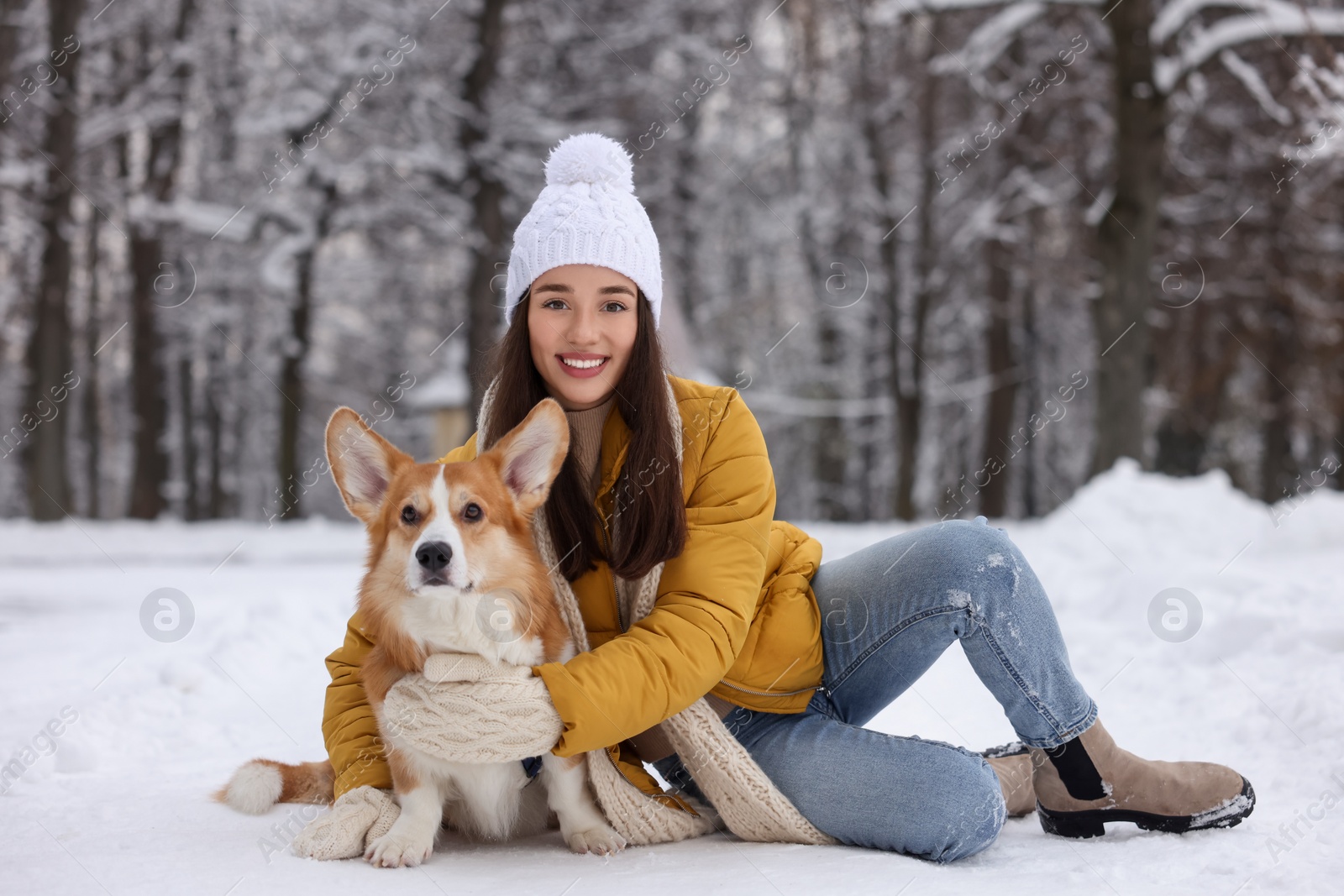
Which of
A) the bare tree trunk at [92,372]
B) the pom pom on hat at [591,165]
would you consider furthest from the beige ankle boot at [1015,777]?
the bare tree trunk at [92,372]

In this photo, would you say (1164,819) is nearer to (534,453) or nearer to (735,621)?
(735,621)

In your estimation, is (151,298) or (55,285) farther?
(151,298)

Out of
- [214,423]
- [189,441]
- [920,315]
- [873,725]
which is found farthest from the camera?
[214,423]

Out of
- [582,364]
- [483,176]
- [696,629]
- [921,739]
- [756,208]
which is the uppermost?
[756,208]

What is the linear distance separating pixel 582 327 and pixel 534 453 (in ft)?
1.15

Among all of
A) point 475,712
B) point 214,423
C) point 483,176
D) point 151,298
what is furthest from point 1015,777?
point 214,423

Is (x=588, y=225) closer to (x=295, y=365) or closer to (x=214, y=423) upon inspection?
(x=295, y=365)

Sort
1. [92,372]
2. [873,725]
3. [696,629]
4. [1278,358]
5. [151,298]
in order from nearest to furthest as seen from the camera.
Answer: [696,629] → [873,725] → [1278,358] → [151,298] → [92,372]

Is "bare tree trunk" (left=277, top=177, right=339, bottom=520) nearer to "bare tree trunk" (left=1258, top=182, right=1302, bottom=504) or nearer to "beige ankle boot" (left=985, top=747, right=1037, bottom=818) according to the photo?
"bare tree trunk" (left=1258, top=182, right=1302, bottom=504)

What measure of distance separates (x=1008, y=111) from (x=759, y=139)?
6.05 m

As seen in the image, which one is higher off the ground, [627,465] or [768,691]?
[627,465]

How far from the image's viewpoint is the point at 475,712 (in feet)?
7.45

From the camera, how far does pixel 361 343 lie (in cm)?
2053

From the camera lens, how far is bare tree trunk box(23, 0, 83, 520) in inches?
494
